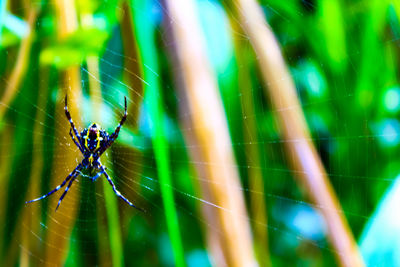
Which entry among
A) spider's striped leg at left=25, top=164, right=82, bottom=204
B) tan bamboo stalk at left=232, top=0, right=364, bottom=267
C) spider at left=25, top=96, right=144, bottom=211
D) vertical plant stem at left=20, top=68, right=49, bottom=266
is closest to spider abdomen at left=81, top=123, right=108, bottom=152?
spider at left=25, top=96, right=144, bottom=211

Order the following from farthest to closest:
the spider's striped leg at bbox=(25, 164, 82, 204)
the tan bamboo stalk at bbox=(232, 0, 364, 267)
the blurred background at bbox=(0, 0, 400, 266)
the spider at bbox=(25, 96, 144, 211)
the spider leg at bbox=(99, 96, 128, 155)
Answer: the spider at bbox=(25, 96, 144, 211) → the spider leg at bbox=(99, 96, 128, 155) → the spider's striped leg at bbox=(25, 164, 82, 204) → the blurred background at bbox=(0, 0, 400, 266) → the tan bamboo stalk at bbox=(232, 0, 364, 267)

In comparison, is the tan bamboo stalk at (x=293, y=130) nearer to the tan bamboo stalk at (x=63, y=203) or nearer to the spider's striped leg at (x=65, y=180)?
the tan bamboo stalk at (x=63, y=203)

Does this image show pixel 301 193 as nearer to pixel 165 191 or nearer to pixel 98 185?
pixel 165 191

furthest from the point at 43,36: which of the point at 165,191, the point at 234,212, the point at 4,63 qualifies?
the point at 234,212

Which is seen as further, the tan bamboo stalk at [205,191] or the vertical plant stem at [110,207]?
the vertical plant stem at [110,207]

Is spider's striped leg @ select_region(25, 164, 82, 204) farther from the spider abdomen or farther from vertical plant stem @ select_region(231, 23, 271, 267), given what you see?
vertical plant stem @ select_region(231, 23, 271, 267)

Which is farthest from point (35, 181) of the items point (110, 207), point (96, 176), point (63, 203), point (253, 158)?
point (253, 158)

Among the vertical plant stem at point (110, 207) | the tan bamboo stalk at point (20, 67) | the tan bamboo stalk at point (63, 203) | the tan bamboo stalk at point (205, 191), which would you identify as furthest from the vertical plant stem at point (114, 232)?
the tan bamboo stalk at point (20, 67)
